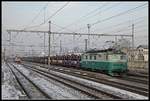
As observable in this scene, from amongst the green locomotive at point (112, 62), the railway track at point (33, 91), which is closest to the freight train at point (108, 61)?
the green locomotive at point (112, 62)

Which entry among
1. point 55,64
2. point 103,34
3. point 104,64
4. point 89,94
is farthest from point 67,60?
point 89,94

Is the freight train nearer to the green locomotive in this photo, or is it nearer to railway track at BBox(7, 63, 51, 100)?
the green locomotive

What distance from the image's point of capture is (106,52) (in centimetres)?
3369

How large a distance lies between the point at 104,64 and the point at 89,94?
56.2 feet

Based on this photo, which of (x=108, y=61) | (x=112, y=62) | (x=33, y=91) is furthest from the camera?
(x=108, y=61)

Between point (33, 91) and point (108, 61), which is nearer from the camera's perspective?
point (33, 91)

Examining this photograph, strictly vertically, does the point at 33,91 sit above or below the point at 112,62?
below

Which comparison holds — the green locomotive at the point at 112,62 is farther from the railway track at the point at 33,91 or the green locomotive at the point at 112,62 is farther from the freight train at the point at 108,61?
the railway track at the point at 33,91

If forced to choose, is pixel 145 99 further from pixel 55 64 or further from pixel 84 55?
pixel 55 64

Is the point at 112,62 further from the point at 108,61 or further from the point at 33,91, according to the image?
the point at 33,91

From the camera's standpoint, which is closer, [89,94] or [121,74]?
[89,94]

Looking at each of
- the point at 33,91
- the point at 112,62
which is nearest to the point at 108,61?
the point at 112,62

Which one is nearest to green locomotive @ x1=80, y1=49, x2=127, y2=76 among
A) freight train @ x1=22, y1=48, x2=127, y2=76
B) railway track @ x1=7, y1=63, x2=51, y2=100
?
freight train @ x1=22, y1=48, x2=127, y2=76

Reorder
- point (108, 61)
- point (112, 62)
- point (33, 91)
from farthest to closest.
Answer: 1. point (108, 61)
2. point (112, 62)
3. point (33, 91)
